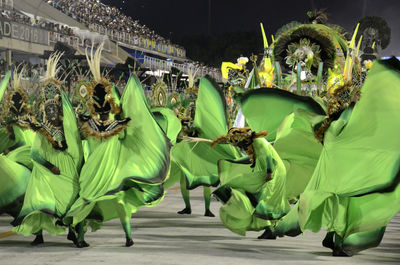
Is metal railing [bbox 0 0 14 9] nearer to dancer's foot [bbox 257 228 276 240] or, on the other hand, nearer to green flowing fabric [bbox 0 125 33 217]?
green flowing fabric [bbox 0 125 33 217]

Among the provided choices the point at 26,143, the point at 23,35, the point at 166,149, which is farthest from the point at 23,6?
the point at 166,149

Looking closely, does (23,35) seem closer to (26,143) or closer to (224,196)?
(26,143)

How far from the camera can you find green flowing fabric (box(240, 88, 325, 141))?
991 cm

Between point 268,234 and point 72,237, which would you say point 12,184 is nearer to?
point 72,237

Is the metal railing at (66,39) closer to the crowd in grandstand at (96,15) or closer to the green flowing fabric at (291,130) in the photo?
the crowd in grandstand at (96,15)

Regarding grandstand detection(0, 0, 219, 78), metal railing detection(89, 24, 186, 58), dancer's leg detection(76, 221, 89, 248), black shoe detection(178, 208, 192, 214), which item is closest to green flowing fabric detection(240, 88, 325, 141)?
black shoe detection(178, 208, 192, 214)

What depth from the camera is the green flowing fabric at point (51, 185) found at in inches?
295

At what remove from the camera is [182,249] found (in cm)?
739

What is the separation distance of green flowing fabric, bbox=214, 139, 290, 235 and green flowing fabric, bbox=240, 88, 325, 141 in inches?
72.2

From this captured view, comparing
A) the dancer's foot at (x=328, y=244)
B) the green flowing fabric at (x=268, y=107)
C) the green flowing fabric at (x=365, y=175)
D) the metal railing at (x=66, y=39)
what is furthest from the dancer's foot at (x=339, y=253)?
the metal railing at (x=66, y=39)

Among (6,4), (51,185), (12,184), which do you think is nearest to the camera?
(51,185)

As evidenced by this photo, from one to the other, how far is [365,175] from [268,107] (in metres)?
3.46

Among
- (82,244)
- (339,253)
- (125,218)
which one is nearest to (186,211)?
(125,218)

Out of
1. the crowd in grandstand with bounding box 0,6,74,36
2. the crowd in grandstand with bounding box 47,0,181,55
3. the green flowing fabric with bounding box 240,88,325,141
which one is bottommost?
the green flowing fabric with bounding box 240,88,325,141
